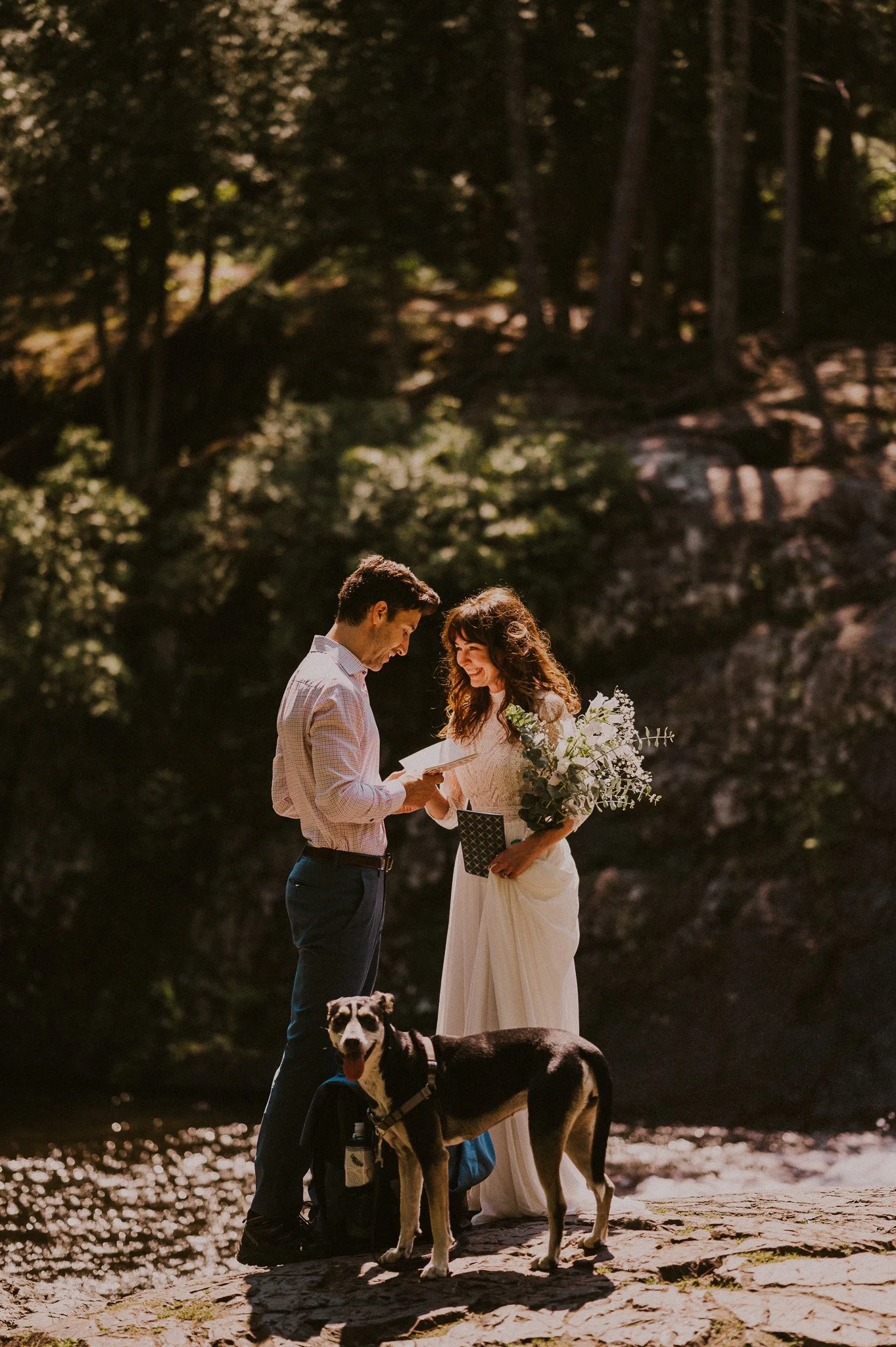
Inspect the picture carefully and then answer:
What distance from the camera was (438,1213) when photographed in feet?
16.1

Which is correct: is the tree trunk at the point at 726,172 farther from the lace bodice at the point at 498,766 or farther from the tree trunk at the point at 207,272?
the lace bodice at the point at 498,766

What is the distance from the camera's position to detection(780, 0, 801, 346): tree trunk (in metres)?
15.6

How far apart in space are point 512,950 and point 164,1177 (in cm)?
458

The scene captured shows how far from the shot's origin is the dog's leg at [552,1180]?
4816 mm

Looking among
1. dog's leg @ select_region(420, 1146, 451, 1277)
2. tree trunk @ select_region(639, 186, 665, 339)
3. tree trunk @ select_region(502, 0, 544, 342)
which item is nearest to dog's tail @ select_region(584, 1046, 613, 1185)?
dog's leg @ select_region(420, 1146, 451, 1277)

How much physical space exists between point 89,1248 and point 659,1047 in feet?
15.1

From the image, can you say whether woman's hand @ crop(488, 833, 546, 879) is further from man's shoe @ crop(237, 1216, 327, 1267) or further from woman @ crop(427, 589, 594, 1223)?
man's shoe @ crop(237, 1216, 327, 1267)

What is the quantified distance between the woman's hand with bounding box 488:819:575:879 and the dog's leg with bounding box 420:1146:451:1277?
1.26 m

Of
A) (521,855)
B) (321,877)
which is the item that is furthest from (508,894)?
(321,877)

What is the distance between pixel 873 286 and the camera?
57.9ft

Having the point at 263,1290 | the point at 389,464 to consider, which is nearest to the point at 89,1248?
the point at 263,1290

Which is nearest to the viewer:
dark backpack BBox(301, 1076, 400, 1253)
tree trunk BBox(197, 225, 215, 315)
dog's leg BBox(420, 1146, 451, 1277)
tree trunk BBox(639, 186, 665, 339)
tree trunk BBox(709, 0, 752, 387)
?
dog's leg BBox(420, 1146, 451, 1277)

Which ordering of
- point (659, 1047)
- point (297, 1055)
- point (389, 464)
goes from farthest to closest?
1. point (389, 464)
2. point (659, 1047)
3. point (297, 1055)

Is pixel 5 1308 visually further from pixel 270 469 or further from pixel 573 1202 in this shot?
pixel 270 469
